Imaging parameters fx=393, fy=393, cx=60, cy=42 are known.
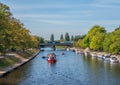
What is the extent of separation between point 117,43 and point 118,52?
4721 mm

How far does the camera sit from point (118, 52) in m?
130

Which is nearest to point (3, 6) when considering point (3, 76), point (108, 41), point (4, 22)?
point (4, 22)

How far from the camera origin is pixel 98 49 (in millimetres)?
182750

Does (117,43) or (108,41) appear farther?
(108,41)

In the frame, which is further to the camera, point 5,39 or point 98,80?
point 5,39

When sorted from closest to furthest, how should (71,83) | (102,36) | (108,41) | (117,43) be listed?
(71,83) → (117,43) → (108,41) → (102,36)

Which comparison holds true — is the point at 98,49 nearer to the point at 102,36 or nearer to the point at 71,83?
the point at 102,36

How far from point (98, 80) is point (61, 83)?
7060 millimetres

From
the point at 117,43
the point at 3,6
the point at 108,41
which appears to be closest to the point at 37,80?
the point at 3,6

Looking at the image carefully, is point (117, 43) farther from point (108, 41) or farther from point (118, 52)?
point (108, 41)

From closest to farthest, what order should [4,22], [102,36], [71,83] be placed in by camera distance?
[71,83]
[4,22]
[102,36]

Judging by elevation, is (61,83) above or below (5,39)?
below

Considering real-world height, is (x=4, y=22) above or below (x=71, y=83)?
above

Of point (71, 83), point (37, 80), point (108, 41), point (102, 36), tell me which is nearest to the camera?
point (71, 83)
